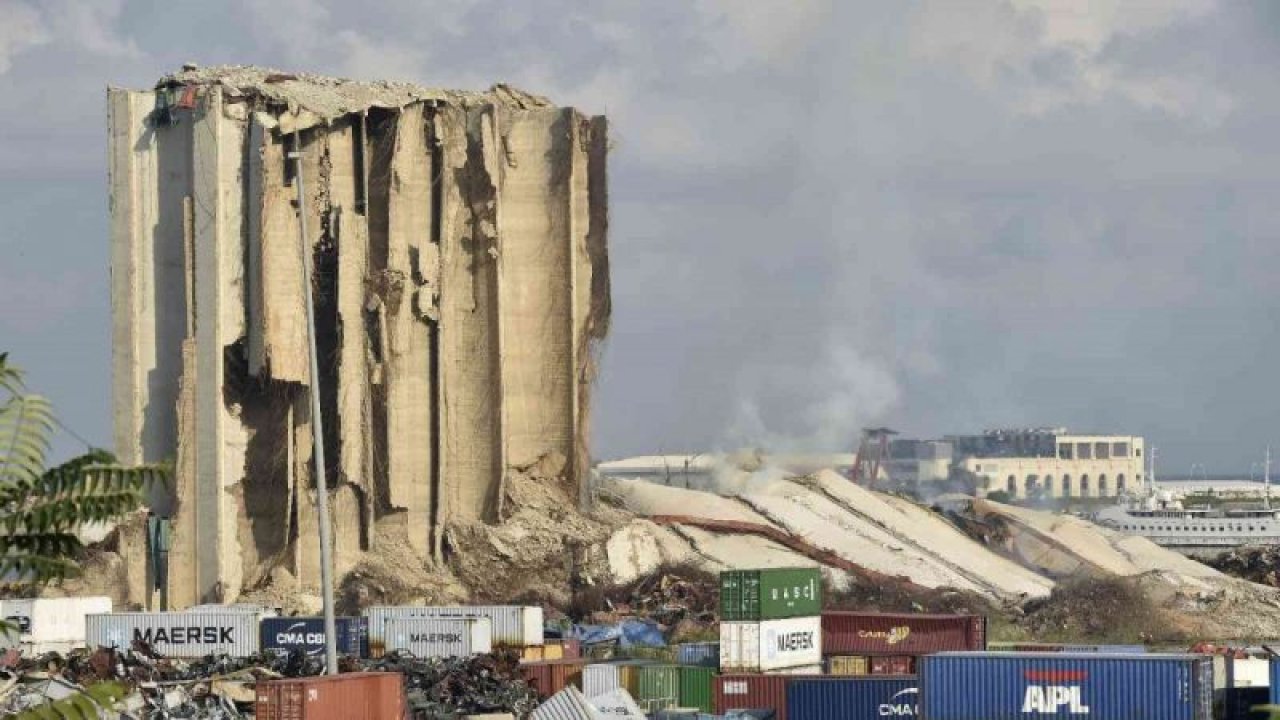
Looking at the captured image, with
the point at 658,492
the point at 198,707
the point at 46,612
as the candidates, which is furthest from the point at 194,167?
the point at 198,707

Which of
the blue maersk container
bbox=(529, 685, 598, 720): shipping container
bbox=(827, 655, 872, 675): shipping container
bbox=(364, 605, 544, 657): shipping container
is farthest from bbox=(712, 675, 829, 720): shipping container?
bbox=(364, 605, 544, 657): shipping container

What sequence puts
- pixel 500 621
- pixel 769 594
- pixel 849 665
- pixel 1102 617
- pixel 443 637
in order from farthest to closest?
pixel 1102 617 < pixel 500 621 < pixel 849 665 < pixel 443 637 < pixel 769 594

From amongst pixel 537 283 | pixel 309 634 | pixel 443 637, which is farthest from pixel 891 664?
pixel 537 283

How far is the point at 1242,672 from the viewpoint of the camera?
62.4m

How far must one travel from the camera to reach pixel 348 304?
9381 centimetres

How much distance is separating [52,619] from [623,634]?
1929cm

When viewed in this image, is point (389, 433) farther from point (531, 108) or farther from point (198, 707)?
point (198, 707)

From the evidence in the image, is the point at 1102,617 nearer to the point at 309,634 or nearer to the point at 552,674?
the point at 309,634

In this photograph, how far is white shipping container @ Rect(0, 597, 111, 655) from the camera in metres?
72.9

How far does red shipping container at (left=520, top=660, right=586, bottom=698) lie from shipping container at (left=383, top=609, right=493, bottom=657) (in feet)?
16.1

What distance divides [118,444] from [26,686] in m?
46.0

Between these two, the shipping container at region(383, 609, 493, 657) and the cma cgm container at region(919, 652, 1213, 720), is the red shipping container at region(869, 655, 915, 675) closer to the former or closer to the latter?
the shipping container at region(383, 609, 493, 657)

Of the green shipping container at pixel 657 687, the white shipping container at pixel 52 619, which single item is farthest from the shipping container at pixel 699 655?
the white shipping container at pixel 52 619

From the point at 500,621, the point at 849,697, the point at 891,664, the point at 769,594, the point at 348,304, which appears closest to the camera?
the point at 849,697
